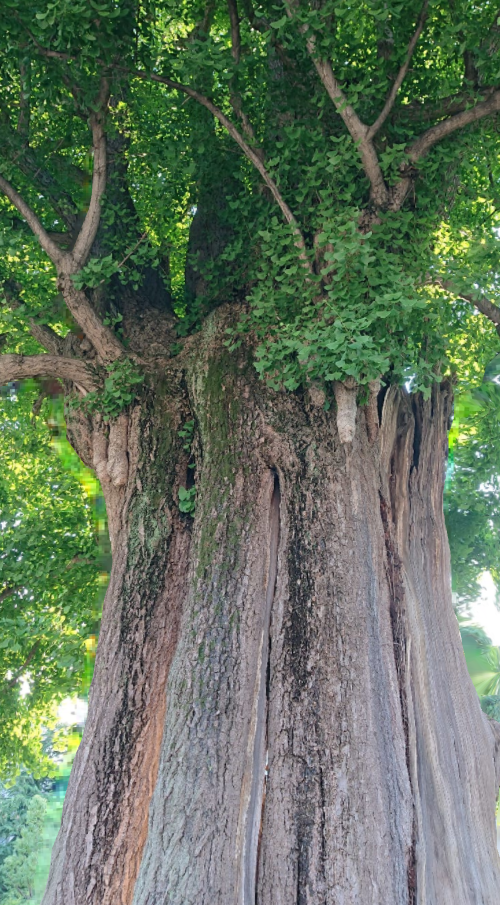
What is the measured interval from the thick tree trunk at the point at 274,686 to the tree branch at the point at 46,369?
2.00 ft

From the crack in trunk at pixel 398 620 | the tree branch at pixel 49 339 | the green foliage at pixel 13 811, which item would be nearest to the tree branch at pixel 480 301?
the crack in trunk at pixel 398 620

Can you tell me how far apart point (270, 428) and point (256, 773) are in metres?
2.22

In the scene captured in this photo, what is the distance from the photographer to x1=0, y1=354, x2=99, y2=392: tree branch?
17.5ft

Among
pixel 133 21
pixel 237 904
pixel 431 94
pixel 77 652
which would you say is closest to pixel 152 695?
pixel 237 904

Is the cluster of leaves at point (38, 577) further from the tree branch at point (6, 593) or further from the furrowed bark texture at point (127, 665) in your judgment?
the furrowed bark texture at point (127, 665)

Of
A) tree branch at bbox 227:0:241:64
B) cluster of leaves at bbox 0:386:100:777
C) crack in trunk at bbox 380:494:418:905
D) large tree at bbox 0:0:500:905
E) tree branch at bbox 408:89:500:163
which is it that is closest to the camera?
large tree at bbox 0:0:500:905

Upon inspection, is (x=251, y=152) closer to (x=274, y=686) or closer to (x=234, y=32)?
(x=234, y=32)

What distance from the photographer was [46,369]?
5.52 m

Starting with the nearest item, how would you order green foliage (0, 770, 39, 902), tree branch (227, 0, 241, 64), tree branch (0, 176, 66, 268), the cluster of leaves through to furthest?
1. tree branch (227, 0, 241, 64)
2. tree branch (0, 176, 66, 268)
3. the cluster of leaves
4. green foliage (0, 770, 39, 902)

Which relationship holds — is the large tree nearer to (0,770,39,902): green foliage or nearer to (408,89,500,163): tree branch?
(408,89,500,163): tree branch

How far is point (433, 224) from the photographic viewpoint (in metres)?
5.35

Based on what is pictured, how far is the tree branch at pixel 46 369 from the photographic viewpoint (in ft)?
17.5

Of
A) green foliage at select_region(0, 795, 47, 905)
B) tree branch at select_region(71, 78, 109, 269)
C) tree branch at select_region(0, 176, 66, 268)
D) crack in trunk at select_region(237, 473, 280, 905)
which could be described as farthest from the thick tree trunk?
green foliage at select_region(0, 795, 47, 905)

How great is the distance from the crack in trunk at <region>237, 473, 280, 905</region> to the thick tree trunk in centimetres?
1
